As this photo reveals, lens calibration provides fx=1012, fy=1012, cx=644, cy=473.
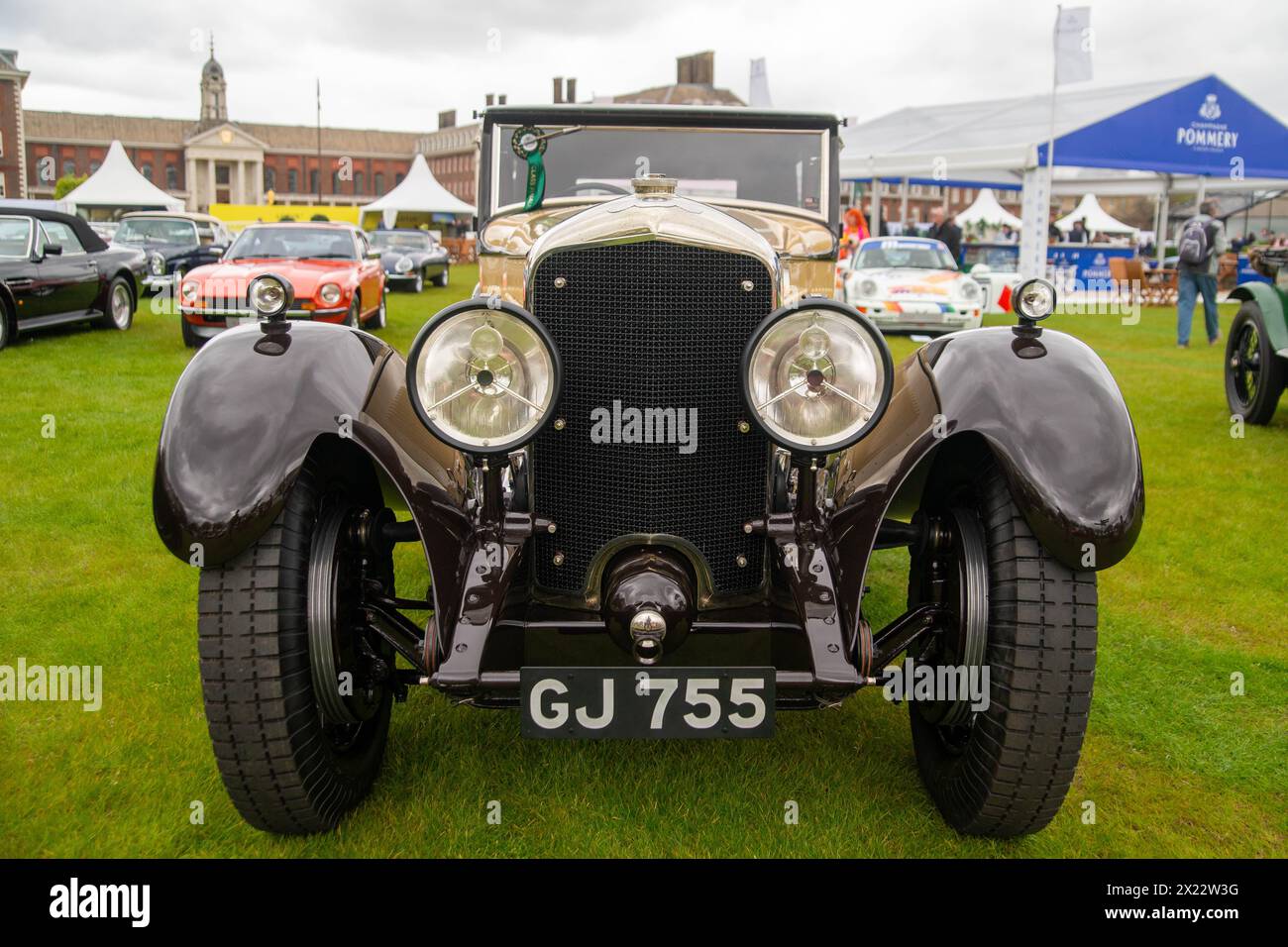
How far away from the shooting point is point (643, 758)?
3.13 metres

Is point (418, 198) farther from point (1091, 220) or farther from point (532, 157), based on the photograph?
point (532, 157)

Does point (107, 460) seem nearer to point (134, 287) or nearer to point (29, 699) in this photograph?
point (29, 699)

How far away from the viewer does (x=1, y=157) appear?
6347cm

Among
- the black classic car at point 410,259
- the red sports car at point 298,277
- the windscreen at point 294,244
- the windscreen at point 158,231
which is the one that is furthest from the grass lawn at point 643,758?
the black classic car at point 410,259

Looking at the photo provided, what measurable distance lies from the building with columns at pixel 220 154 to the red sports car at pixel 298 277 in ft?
195

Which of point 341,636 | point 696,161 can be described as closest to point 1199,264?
point 696,161

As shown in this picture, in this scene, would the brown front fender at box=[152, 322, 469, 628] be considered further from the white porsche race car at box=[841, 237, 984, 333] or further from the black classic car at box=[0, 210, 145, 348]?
the white porsche race car at box=[841, 237, 984, 333]

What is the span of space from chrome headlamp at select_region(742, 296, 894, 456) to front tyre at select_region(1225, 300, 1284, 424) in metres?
6.98

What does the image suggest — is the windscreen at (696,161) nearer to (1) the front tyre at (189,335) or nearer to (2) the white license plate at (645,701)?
(2) the white license plate at (645,701)

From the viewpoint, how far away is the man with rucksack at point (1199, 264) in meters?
12.8

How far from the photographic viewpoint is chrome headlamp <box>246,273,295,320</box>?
9.01 feet

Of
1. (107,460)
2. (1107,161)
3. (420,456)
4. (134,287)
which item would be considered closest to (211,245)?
(134,287)

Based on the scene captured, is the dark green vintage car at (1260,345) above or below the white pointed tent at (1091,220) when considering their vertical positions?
below

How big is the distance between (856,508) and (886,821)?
35.6 inches
